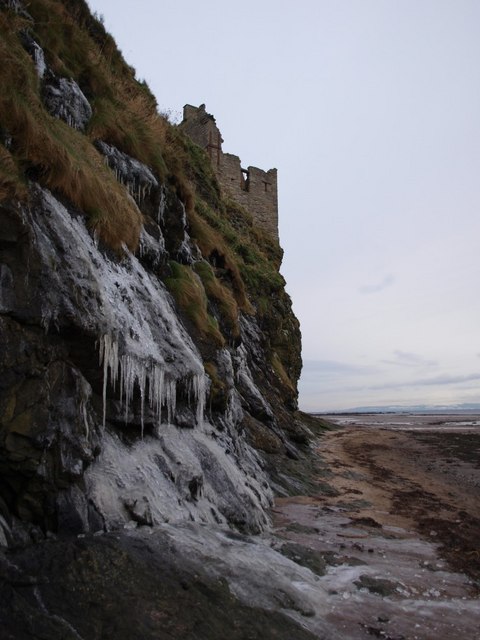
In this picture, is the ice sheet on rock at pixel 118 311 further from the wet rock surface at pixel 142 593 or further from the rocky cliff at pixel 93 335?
the wet rock surface at pixel 142 593

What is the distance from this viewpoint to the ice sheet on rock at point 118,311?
575cm

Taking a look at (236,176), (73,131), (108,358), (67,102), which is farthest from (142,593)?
(236,176)

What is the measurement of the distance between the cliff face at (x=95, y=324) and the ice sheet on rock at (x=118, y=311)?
31mm

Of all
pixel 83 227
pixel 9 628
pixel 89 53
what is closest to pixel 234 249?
pixel 89 53

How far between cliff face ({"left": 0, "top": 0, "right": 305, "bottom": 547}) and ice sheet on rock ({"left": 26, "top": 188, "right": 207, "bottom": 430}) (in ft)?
0.10

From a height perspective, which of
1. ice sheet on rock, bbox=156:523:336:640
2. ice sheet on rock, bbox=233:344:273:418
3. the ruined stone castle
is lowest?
ice sheet on rock, bbox=156:523:336:640

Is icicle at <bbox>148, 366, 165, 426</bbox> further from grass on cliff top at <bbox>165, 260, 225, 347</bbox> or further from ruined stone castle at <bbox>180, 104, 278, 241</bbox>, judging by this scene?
ruined stone castle at <bbox>180, 104, 278, 241</bbox>

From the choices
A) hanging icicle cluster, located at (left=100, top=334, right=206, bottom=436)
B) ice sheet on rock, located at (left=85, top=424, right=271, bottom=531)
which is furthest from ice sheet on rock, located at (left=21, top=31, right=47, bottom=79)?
ice sheet on rock, located at (left=85, top=424, right=271, bottom=531)

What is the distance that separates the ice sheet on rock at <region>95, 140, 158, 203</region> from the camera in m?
9.95

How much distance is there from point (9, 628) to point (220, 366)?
8.22m

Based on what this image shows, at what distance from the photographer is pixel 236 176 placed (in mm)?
35312

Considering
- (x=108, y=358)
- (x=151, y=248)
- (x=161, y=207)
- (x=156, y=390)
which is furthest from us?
(x=161, y=207)

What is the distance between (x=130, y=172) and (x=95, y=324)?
579 centimetres

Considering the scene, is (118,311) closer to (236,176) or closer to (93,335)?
(93,335)
